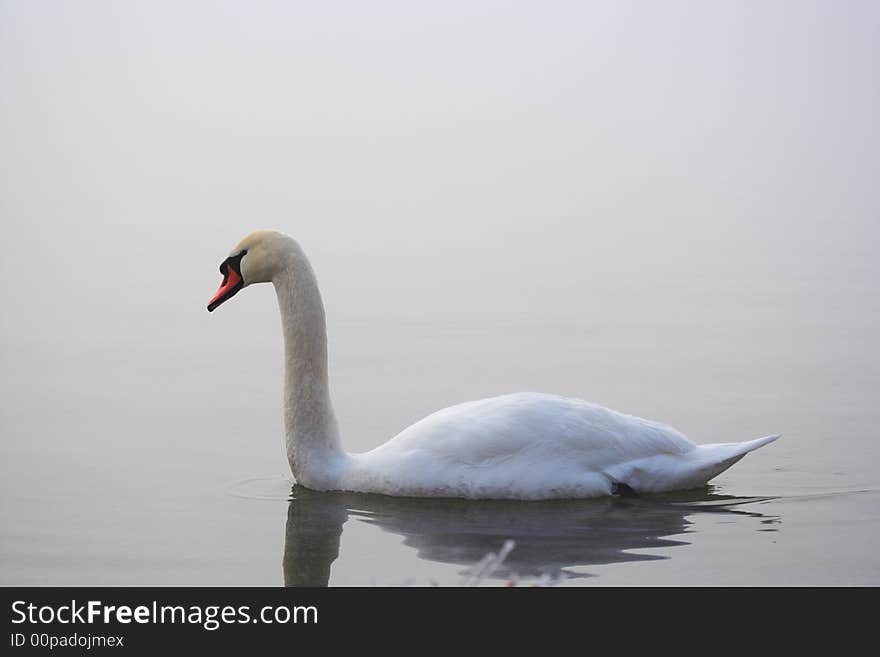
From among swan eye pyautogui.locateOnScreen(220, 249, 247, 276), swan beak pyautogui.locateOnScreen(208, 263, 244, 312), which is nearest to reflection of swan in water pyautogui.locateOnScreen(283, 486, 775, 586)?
swan beak pyautogui.locateOnScreen(208, 263, 244, 312)

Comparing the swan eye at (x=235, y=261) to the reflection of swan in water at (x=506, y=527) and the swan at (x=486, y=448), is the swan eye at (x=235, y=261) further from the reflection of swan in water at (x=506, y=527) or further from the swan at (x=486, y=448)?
the reflection of swan in water at (x=506, y=527)

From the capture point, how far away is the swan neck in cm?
860

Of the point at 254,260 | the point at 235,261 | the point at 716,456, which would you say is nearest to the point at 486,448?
the point at 716,456

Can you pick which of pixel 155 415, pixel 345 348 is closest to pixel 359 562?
pixel 155 415

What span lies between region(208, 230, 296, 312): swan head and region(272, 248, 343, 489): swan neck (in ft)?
0.17

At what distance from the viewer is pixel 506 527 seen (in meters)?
7.67

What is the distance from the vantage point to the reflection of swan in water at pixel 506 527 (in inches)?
283

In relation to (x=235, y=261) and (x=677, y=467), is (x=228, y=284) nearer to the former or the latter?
(x=235, y=261)

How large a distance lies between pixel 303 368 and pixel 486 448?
1252 millimetres

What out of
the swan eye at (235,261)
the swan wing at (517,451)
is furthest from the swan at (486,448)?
the swan eye at (235,261)

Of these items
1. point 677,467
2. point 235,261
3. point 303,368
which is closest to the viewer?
point 677,467

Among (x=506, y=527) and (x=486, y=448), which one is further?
(x=486, y=448)

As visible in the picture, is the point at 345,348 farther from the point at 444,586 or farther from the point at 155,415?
the point at 444,586
